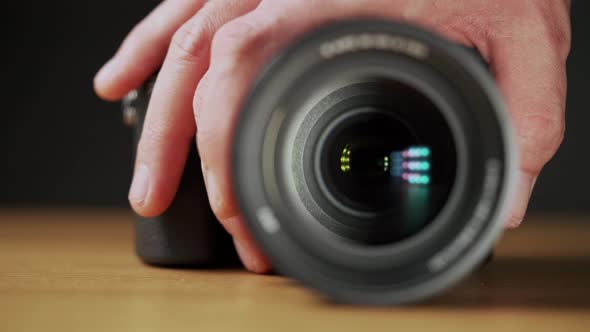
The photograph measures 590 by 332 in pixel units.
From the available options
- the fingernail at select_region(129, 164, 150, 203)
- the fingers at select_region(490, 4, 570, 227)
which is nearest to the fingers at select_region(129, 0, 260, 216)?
the fingernail at select_region(129, 164, 150, 203)

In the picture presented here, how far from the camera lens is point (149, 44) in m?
0.79

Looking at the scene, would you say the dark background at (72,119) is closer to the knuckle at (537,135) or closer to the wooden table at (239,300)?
the wooden table at (239,300)

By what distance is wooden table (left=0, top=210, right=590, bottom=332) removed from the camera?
0.43 m

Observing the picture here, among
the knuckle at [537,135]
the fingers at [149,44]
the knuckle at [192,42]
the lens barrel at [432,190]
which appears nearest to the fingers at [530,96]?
the knuckle at [537,135]

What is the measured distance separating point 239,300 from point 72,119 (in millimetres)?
1550

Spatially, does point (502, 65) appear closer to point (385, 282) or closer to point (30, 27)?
point (385, 282)

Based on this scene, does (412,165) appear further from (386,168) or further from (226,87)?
(226,87)

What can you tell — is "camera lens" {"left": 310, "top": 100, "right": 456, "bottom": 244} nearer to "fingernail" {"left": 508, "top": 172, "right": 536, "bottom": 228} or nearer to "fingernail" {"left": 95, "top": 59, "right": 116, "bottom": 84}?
"fingernail" {"left": 508, "top": 172, "right": 536, "bottom": 228}

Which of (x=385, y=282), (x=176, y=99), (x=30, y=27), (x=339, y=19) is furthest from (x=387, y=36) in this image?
(x=30, y=27)

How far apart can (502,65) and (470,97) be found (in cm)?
17

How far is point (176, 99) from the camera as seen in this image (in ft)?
2.07

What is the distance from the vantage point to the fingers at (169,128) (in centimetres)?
63

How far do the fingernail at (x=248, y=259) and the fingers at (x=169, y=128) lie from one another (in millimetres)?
74

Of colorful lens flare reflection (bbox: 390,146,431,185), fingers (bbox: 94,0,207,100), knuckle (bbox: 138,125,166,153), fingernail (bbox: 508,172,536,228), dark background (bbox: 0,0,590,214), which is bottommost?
dark background (bbox: 0,0,590,214)
